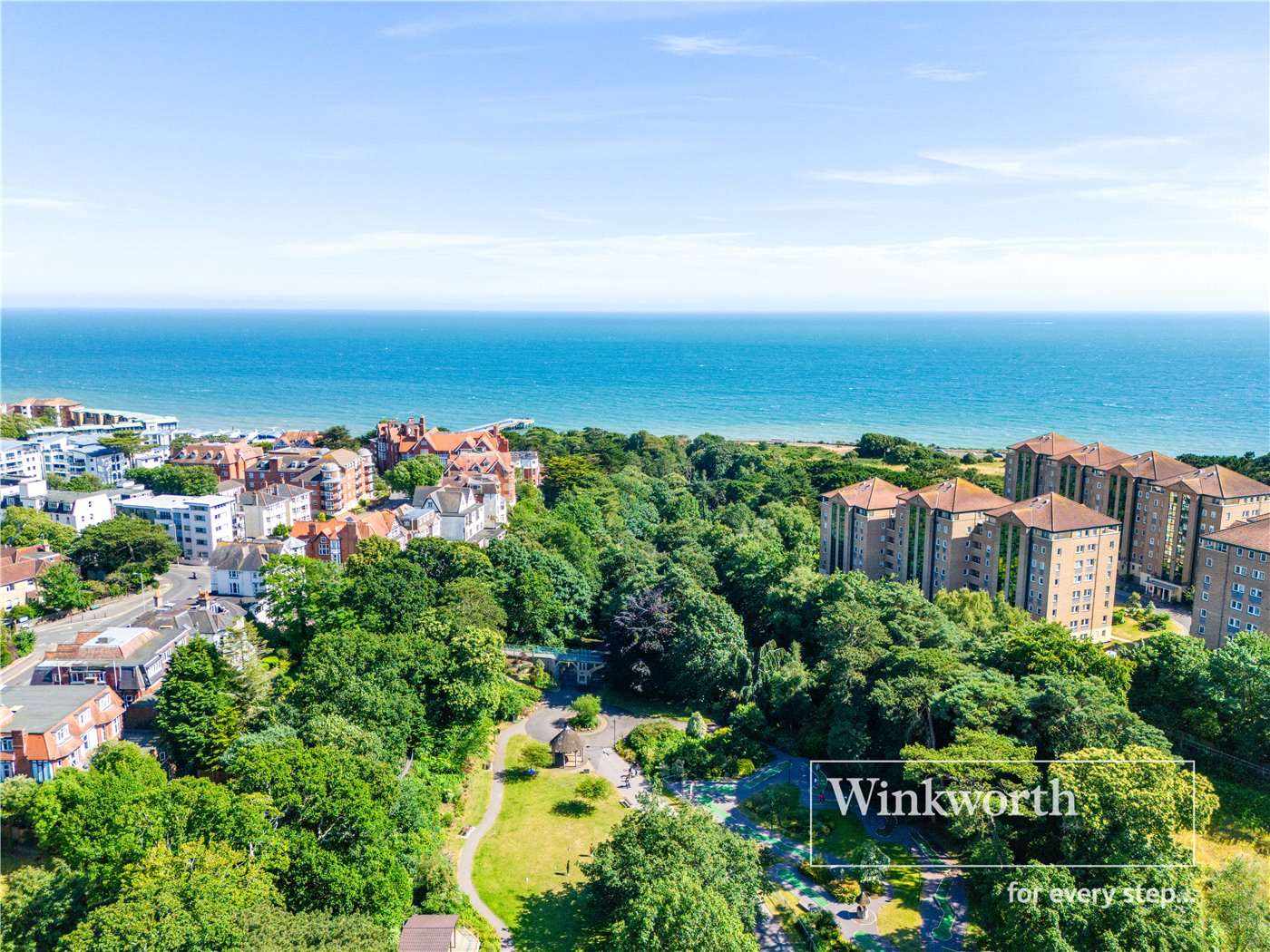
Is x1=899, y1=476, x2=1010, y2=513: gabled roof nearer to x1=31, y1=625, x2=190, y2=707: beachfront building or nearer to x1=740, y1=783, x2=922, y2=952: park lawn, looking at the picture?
x1=740, y1=783, x2=922, y2=952: park lawn

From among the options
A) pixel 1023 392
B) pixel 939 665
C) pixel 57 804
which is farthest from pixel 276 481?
pixel 1023 392

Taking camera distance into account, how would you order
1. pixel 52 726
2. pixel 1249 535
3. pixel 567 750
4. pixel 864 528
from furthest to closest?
pixel 864 528 → pixel 1249 535 → pixel 567 750 → pixel 52 726

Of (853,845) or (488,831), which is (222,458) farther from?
(853,845)

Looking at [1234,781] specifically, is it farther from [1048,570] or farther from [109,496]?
[109,496]

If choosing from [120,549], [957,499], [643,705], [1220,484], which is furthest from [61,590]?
[1220,484]

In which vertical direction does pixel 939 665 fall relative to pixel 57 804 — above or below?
above

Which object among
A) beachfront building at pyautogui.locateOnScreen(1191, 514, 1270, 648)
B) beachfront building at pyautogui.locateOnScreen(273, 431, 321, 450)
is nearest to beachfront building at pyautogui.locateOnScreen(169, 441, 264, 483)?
beachfront building at pyautogui.locateOnScreen(273, 431, 321, 450)
